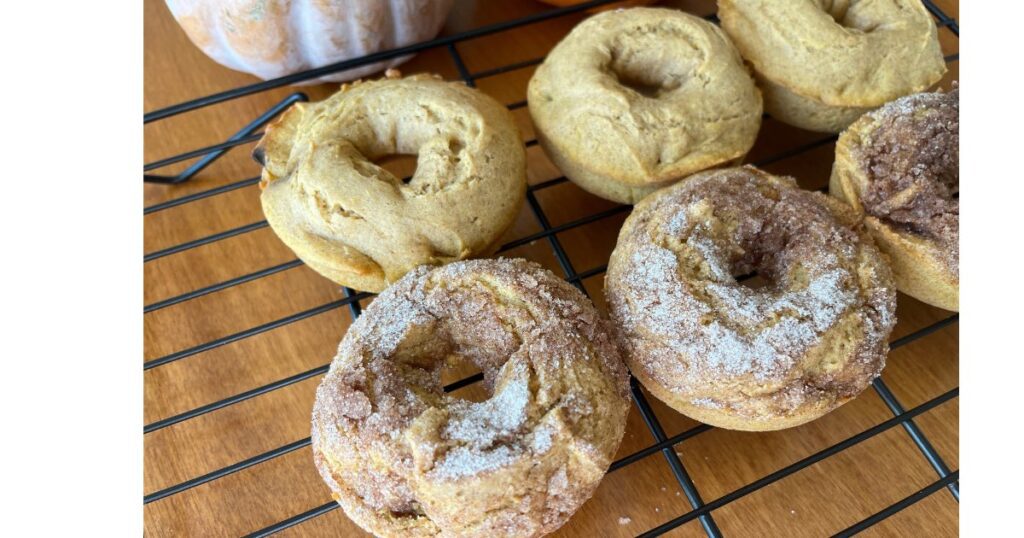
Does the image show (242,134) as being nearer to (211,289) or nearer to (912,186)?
(211,289)

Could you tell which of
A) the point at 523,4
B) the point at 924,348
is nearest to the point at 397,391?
the point at 924,348

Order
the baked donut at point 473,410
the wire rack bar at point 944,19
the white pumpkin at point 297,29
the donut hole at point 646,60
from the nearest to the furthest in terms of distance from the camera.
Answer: the baked donut at point 473,410, the donut hole at point 646,60, the white pumpkin at point 297,29, the wire rack bar at point 944,19

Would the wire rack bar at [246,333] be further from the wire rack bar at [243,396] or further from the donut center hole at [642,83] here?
the donut center hole at [642,83]

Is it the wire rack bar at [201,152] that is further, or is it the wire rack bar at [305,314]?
the wire rack bar at [201,152]

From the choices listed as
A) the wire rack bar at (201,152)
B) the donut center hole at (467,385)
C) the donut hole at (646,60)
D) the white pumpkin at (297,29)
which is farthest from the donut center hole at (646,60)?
the wire rack bar at (201,152)

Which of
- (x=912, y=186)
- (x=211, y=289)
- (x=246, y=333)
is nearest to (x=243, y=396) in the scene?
(x=246, y=333)

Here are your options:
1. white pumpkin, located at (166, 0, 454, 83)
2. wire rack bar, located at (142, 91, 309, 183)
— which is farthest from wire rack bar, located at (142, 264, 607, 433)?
white pumpkin, located at (166, 0, 454, 83)
